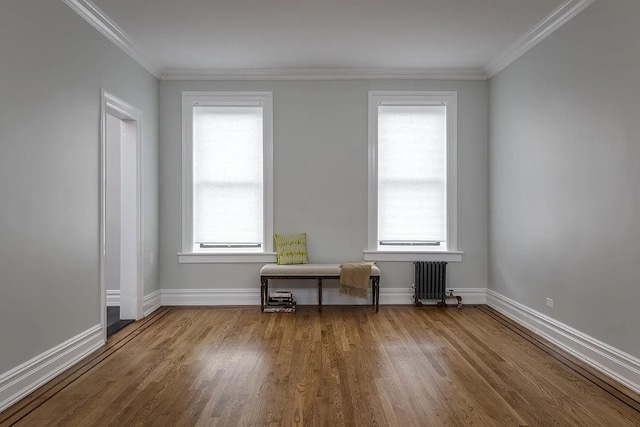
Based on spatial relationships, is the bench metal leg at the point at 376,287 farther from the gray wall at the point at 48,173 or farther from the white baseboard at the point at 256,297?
the gray wall at the point at 48,173

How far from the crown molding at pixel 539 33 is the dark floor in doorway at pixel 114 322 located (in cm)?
539

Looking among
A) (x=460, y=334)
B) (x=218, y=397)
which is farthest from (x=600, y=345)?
(x=218, y=397)

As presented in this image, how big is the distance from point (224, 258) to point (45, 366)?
275 centimetres

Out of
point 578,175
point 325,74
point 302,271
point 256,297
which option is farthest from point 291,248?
point 578,175

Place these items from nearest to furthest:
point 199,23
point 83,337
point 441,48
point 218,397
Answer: point 218,397, point 83,337, point 199,23, point 441,48

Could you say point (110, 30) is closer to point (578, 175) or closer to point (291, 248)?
point (291, 248)

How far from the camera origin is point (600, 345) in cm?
355

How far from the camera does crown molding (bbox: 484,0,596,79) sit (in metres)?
3.89

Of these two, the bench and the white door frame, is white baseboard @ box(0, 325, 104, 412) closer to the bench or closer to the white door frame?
the white door frame

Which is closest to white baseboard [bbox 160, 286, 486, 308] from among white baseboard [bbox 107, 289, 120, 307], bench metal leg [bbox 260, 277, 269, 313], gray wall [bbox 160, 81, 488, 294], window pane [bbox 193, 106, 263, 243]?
gray wall [bbox 160, 81, 488, 294]

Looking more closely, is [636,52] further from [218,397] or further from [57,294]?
[57,294]

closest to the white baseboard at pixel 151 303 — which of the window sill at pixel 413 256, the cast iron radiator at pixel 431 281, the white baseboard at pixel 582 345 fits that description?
the window sill at pixel 413 256

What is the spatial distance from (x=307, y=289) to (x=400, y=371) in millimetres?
2512

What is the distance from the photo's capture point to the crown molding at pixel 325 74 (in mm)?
5805
